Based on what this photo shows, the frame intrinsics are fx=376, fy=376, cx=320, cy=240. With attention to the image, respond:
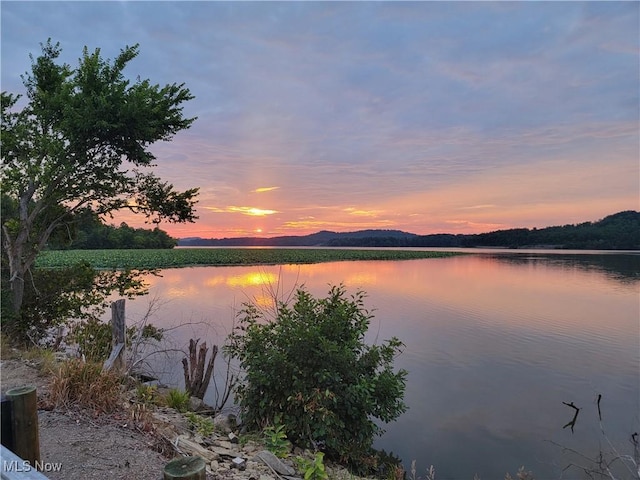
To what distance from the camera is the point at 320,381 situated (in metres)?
6.19

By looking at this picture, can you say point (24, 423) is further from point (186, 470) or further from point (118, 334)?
point (118, 334)

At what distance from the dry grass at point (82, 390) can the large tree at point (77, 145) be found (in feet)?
18.8

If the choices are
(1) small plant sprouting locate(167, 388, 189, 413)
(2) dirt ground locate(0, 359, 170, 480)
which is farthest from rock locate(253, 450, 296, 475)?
(1) small plant sprouting locate(167, 388, 189, 413)

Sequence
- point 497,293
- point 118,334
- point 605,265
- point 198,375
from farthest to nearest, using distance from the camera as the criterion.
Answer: point 605,265, point 497,293, point 198,375, point 118,334

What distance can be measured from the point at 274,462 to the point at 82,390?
9.42ft

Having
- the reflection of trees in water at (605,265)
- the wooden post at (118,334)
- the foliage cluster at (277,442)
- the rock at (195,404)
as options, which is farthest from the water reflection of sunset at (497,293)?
the foliage cluster at (277,442)

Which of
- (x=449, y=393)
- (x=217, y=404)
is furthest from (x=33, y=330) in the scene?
(x=449, y=393)

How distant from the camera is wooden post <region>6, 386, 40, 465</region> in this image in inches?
124

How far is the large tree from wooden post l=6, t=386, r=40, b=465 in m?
7.37

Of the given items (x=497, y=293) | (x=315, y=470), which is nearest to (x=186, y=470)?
(x=315, y=470)

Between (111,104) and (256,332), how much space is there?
6.61 m

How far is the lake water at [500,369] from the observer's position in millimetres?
7668

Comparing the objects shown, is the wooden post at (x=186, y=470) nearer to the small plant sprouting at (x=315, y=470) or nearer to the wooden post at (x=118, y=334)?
the small plant sprouting at (x=315, y=470)

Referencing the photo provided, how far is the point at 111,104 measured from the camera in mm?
9031
